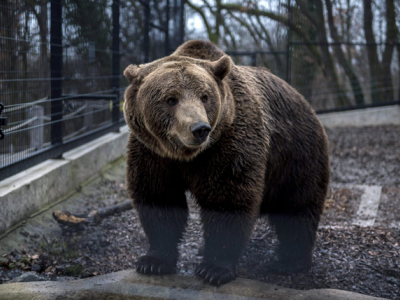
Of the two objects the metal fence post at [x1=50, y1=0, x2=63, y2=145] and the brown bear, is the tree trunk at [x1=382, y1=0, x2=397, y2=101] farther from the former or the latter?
the brown bear

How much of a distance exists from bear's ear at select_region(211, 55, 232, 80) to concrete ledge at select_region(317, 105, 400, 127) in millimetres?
9560

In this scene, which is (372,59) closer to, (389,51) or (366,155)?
(389,51)

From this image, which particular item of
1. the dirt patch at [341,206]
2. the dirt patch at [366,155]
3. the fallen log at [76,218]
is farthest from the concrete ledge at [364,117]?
the fallen log at [76,218]

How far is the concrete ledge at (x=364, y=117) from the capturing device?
12.0 meters

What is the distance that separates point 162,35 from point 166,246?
7.38 meters

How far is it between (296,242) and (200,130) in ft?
5.41

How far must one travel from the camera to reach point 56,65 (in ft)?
15.5

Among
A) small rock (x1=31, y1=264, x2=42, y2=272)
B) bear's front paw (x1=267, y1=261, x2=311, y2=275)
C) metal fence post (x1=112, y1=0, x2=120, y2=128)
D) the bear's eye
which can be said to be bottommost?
bear's front paw (x1=267, y1=261, x2=311, y2=275)

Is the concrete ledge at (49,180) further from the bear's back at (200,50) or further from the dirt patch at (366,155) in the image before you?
the dirt patch at (366,155)

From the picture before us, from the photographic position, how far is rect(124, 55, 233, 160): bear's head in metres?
2.59

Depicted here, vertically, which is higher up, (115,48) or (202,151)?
(115,48)

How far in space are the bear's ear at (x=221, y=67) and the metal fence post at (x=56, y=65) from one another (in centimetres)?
237

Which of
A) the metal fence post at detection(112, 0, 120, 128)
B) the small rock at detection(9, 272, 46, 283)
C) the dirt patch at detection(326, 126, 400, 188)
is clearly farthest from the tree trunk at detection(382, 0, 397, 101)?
the small rock at detection(9, 272, 46, 283)

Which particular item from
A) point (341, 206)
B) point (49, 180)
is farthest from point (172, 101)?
point (341, 206)
